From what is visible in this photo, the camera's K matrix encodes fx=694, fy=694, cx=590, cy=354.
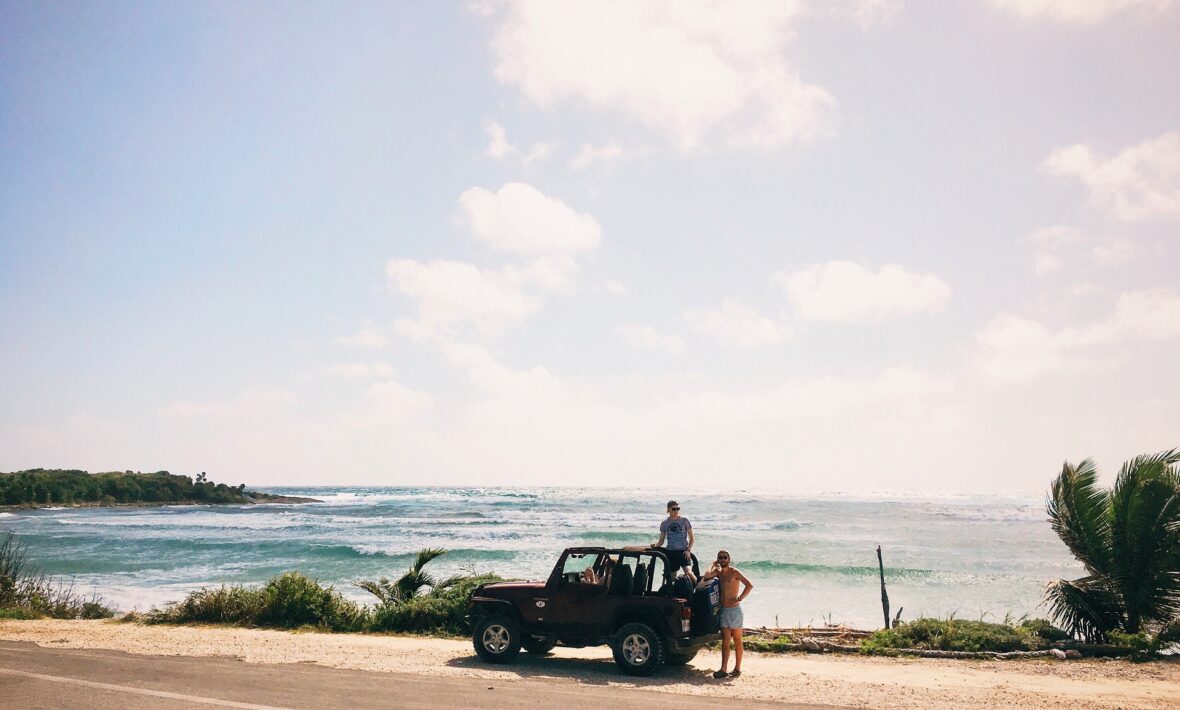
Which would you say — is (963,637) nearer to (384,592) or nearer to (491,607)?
(491,607)

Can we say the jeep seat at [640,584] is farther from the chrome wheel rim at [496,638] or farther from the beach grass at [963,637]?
the beach grass at [963,637]

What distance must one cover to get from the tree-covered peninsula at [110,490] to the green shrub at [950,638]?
10242cm

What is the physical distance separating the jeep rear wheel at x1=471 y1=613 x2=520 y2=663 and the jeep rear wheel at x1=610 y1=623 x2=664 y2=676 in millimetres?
1808

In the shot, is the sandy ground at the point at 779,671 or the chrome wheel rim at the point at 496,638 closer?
the sandy ground at the point at 779,671

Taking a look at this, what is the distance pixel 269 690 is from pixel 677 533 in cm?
658

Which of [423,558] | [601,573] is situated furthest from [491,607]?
[423,558]

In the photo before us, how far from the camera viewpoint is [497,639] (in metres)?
11.6

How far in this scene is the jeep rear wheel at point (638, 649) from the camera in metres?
10.6

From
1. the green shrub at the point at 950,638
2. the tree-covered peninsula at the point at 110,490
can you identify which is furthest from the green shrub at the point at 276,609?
the tree-covered peninsula at the point at 110,490

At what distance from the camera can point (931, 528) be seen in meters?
62.3

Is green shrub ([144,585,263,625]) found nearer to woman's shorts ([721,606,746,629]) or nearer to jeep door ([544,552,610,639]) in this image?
jeep door ([544,552,610,639])

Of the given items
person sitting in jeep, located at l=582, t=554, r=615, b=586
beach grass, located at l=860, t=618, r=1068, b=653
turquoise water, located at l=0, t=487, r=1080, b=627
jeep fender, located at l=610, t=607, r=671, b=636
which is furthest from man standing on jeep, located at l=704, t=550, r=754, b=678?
turquoise water, located at l=0, t=487, r=1080, b=627

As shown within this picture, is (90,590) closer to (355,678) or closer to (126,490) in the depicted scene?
(355,678)

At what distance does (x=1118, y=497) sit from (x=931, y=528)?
177 ft
